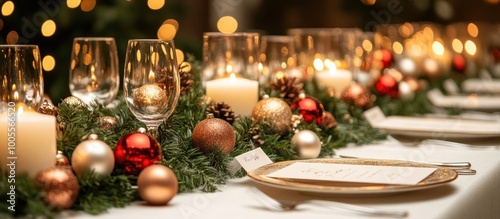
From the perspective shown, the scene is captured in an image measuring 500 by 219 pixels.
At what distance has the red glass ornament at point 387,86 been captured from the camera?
237 cm

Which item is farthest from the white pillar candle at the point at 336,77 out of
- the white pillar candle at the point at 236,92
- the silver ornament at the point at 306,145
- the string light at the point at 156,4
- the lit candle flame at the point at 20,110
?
the string light at the point at 156,4

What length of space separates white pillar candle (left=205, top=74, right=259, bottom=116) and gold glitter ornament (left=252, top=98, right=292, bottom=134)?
2.7 inches

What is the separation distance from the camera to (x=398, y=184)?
115 centimetres

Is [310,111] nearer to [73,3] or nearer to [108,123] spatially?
[108,123]

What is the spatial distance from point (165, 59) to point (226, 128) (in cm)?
17

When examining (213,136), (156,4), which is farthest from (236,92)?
(156,4)

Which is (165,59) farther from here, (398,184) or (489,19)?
(489,19)

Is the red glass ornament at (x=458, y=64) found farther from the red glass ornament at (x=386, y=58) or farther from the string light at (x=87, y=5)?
the string light at (x=87, y=5)

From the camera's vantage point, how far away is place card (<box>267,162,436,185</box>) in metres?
1.18

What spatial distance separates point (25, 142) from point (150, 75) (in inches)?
10.8

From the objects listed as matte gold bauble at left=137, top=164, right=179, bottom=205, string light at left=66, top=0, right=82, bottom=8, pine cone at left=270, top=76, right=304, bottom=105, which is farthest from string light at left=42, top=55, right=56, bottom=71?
matte gold bauble at left=137, top=164, right=179, bottom=205

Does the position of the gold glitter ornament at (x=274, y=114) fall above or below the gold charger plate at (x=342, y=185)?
above

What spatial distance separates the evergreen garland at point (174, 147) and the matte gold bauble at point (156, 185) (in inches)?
1.0

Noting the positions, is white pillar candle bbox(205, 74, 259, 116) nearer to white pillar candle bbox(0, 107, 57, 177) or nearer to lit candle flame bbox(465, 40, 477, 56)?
white pillar candle bbox(0, 107, 57, 177)
